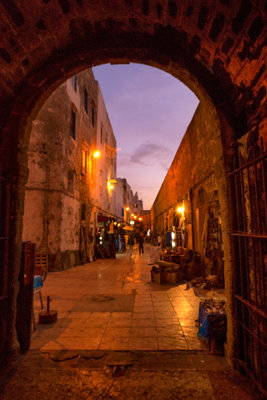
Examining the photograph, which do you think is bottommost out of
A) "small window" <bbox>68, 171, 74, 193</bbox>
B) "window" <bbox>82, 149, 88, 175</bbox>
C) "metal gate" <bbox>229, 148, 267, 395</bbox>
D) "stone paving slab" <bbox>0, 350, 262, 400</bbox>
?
"stone paving slab" <bbox>0, 350, 262, 400</bbox>

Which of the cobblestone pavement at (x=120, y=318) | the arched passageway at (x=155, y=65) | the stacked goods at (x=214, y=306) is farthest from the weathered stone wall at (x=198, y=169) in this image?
the arched passageway at (x=155, y=65)

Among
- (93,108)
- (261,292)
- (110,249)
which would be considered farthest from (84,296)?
(93,108)

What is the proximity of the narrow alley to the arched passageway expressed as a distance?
1.69 feet

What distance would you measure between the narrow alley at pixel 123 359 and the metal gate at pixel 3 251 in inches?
25.0

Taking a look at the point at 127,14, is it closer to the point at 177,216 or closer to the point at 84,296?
the point at 84,296

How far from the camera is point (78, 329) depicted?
4742 millimetres

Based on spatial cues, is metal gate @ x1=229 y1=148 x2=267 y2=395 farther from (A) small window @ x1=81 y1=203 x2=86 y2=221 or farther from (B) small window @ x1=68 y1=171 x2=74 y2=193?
(A) small window @ x1=81 y1=203 x2=86 y2=221

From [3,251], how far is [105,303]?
3.62 meters

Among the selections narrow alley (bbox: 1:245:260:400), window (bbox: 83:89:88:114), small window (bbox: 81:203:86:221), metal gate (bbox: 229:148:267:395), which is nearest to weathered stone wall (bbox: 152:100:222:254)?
metal gate (bbox: 229:148:267:395)

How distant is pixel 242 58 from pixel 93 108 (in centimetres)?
1846

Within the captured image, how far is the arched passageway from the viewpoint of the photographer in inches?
115

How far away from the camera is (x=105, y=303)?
6473mm

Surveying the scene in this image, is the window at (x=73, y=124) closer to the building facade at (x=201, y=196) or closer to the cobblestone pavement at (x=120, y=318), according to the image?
the building facade at (x=201, y=196)

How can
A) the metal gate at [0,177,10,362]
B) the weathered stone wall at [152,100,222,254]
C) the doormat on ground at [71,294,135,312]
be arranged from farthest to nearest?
the weathered stone wall at [152,100,222,254] < the doormat on ground at [71,294,135,312] < the metal gate at [0,177,10,362]
